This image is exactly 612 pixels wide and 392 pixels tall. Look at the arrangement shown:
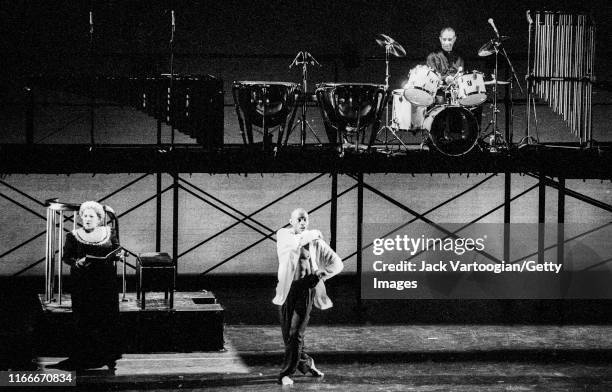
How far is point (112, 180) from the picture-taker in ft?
56.3

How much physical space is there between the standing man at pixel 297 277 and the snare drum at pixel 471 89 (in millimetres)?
4154

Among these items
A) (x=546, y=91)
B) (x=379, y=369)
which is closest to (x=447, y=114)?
(x=546, y=91)

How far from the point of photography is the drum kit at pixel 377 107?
43.2ft

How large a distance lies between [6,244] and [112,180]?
203 cm

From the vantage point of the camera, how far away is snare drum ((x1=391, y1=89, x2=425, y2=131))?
563 inches

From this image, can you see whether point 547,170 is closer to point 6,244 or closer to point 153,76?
point 153,76

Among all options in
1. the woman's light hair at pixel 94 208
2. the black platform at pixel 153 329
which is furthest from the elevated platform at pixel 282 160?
the woman's light hair at pixel 94 208

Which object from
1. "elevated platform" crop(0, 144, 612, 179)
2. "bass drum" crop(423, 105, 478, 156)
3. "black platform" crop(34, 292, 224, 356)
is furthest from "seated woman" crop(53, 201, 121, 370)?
"bass drum" crop(423, 105, 478, 156)

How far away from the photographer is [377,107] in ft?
43.9

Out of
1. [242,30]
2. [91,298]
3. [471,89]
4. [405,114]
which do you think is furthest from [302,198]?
[91,298]

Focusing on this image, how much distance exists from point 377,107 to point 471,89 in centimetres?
155

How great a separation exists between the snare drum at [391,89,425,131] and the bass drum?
551 mm

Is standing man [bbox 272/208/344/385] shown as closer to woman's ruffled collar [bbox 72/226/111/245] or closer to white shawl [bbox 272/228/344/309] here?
white shawl [bbox 272/228/344/309]

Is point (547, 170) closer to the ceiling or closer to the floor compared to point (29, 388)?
closer to the ceiling
